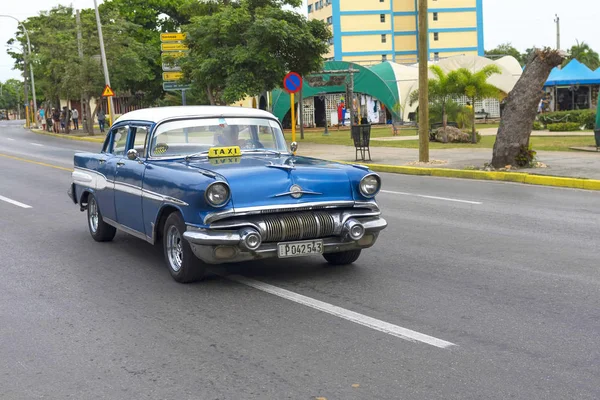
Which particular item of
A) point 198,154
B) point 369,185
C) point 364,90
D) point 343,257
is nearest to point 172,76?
point 364,90

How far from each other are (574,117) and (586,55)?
183ft

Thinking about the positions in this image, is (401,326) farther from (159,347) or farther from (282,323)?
(159,347)

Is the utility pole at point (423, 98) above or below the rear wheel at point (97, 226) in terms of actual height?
above

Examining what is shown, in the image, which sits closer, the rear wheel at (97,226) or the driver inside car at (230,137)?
the driver inside car at (230,137)

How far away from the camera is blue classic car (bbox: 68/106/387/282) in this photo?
6.67 m

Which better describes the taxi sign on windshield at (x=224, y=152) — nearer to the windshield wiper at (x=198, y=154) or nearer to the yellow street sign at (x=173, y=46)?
the windshield wiper at (x=198, y=154)

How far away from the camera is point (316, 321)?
230 inches

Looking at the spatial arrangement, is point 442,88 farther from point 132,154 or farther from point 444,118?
point 132,154

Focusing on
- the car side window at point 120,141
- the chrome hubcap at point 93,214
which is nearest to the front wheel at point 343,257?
the car side window at point 120,141

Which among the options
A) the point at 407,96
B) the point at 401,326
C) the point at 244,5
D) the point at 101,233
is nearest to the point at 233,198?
the point at 401,326

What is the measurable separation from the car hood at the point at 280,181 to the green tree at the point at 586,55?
80782 millimetres

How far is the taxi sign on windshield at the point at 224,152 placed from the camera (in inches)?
311

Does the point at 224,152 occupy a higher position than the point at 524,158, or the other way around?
the point at 224,152

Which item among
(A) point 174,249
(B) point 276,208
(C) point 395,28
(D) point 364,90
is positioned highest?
(C) point 395,28
